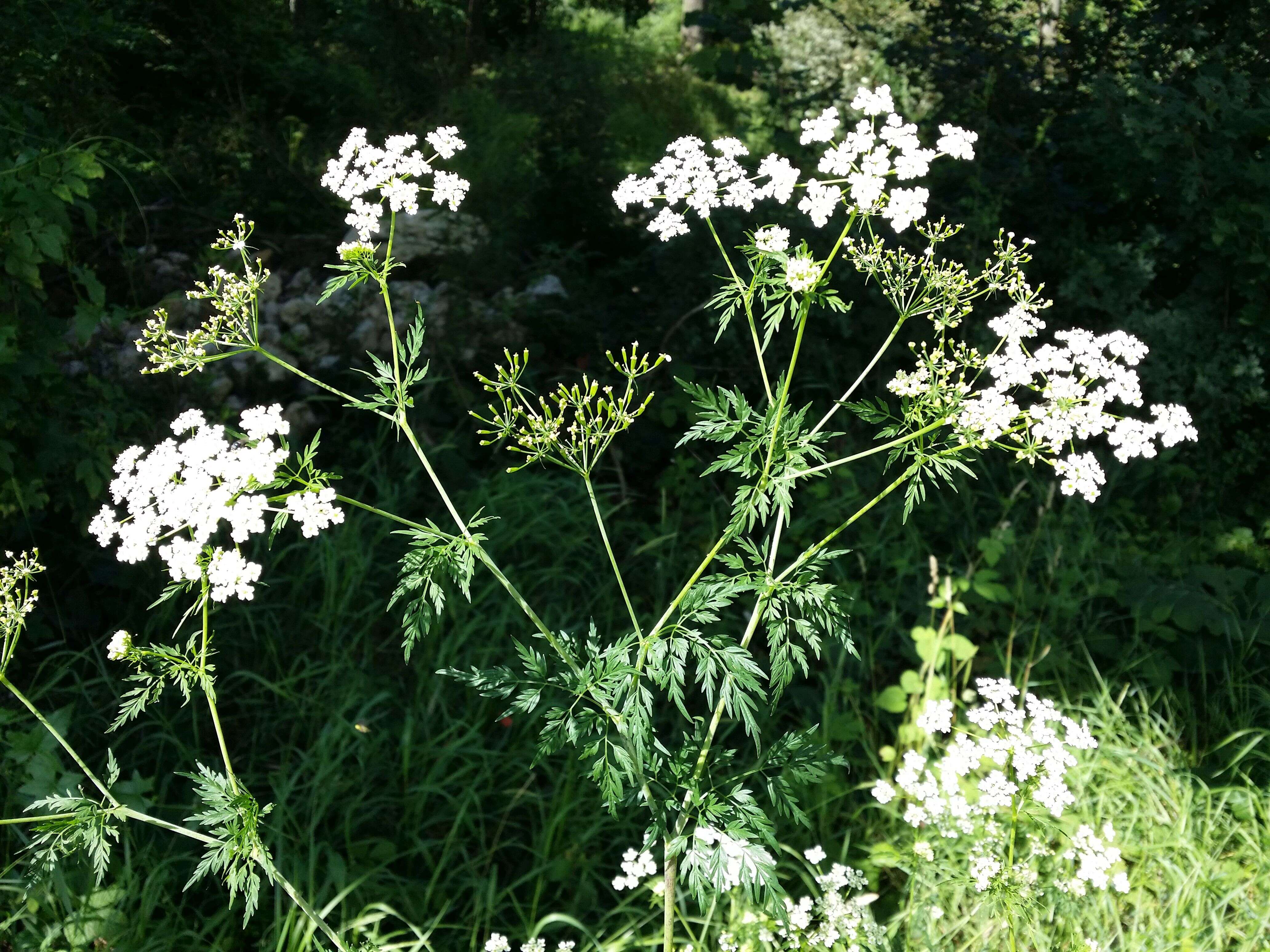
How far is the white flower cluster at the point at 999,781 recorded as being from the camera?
2051 millimetres

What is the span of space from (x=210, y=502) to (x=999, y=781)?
156 cm

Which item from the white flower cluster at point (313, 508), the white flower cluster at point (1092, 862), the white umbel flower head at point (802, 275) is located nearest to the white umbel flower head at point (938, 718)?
the white flower cluster at point (1092, 862)

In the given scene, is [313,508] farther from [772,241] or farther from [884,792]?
[884,792]

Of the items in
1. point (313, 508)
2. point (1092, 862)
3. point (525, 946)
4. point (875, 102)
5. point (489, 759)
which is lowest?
point (489, 759)

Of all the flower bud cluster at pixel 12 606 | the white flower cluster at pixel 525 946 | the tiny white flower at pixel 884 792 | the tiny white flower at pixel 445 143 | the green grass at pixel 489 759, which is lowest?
the green grass at pixel 489 759

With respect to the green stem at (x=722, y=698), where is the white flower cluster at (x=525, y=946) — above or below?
below

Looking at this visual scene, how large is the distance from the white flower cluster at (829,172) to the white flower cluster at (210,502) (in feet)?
2.28

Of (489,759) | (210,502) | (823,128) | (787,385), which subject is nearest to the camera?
(210,502)

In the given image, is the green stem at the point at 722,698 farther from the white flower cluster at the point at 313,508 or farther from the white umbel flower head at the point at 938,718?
the white flower cluster at the point at 313,508

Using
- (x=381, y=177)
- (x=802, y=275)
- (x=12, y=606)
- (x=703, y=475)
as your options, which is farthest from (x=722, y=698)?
(x=12, y=606)

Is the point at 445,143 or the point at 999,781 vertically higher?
the point at 445,143

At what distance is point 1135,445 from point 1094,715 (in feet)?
6.64

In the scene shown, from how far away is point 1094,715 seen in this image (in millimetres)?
3342

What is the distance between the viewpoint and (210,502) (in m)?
1.46
